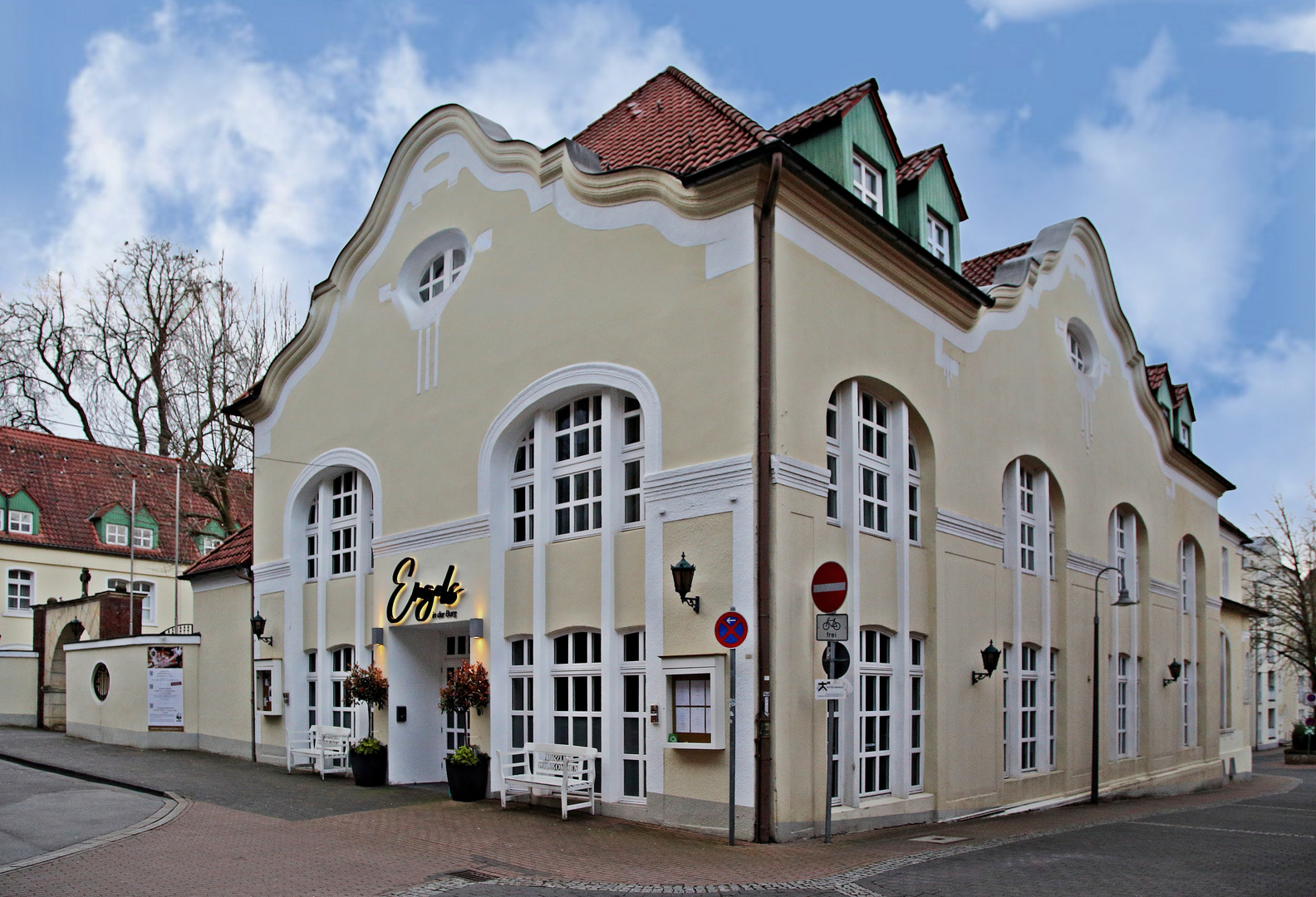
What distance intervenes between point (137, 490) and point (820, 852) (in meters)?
34.9

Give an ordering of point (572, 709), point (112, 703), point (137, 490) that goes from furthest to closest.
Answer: point (137, 490) → point (112, 703) → point (572, 709)

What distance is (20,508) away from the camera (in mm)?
37594

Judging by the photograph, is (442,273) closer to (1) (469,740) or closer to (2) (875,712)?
(1) (469,740)

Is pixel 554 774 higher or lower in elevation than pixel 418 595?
lower

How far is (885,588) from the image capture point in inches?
586

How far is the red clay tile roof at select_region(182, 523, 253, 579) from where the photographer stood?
2237 cm

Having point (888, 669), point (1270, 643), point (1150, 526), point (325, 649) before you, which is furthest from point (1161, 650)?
point (1270, 643)

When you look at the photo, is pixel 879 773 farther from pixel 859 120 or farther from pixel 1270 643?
pixel 1270 643

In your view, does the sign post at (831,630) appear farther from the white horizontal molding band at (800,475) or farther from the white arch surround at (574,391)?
the white arch surround at (574,391)

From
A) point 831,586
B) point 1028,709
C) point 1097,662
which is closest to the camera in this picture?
point 831,586

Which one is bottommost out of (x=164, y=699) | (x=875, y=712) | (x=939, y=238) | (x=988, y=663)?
(x=164, y=699)

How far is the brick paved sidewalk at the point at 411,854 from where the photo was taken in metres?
10.0

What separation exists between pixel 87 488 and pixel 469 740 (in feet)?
96.6

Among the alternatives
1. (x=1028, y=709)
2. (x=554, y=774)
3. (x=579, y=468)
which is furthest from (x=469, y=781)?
(x=1028, y=709)
